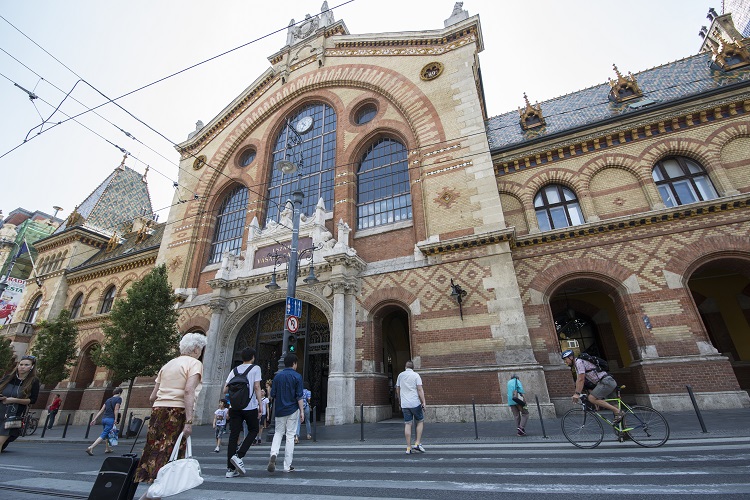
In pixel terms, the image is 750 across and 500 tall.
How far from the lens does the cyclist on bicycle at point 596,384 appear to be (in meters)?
6.05

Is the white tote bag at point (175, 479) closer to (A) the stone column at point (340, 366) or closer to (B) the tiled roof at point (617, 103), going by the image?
(A) the stone column at point (340, 366)

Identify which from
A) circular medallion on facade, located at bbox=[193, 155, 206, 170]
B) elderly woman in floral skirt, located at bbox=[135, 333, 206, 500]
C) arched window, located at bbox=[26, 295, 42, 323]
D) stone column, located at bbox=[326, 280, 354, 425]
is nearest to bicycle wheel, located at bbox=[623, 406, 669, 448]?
elderly woman in floral skirt, located at bbox=[135, 333, 206, 500]

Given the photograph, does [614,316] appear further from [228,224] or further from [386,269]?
[228,224]

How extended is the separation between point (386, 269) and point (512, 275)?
4.73m

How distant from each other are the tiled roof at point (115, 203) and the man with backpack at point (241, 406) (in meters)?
28.9

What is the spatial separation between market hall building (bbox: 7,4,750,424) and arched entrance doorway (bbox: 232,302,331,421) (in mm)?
95

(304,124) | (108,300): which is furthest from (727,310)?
(108,300)

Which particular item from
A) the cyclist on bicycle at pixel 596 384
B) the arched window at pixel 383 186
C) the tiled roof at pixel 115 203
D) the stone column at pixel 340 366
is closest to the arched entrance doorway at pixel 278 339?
the stone column at pixel 340 366

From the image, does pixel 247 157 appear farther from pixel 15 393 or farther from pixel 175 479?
pixel 175 479

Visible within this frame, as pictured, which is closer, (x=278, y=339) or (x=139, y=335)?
(x=139, y=335)

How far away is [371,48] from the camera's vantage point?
765 inches

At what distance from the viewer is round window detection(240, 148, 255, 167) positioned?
22125 mm

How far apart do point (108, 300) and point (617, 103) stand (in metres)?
31.5

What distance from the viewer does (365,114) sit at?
19203 millimetres
